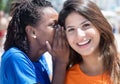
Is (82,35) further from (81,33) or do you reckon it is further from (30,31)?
(30,31)

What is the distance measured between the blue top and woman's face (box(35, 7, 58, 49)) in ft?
0.74

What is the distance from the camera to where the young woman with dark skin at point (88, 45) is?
2646 millimetres

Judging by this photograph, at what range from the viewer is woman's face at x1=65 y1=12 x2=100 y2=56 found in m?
2.61

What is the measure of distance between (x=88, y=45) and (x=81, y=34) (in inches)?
4.5

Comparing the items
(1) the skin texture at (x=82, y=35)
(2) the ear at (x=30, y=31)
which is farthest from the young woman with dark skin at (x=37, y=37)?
(1) the skin texture at (x=82, y=35)

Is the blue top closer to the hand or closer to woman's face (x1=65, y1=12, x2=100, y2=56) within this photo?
the hand

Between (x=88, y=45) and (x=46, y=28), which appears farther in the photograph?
(x=46, y=28)

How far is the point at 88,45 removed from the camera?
2.64m

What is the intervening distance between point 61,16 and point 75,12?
0.53 ft

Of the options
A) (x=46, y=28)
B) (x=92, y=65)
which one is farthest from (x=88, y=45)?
(x=46, y=28)

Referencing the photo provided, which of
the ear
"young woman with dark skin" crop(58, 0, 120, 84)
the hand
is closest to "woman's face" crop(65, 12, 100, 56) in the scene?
"young woman with dark skin" crop(58, 0, 120, 84)

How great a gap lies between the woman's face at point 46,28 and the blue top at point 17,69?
8.9 inches

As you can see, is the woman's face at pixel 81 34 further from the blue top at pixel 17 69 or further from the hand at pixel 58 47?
the blue top at pixel 17 69

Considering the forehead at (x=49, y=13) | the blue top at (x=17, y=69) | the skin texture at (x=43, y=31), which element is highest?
the forehead at (x=49, y=13)
